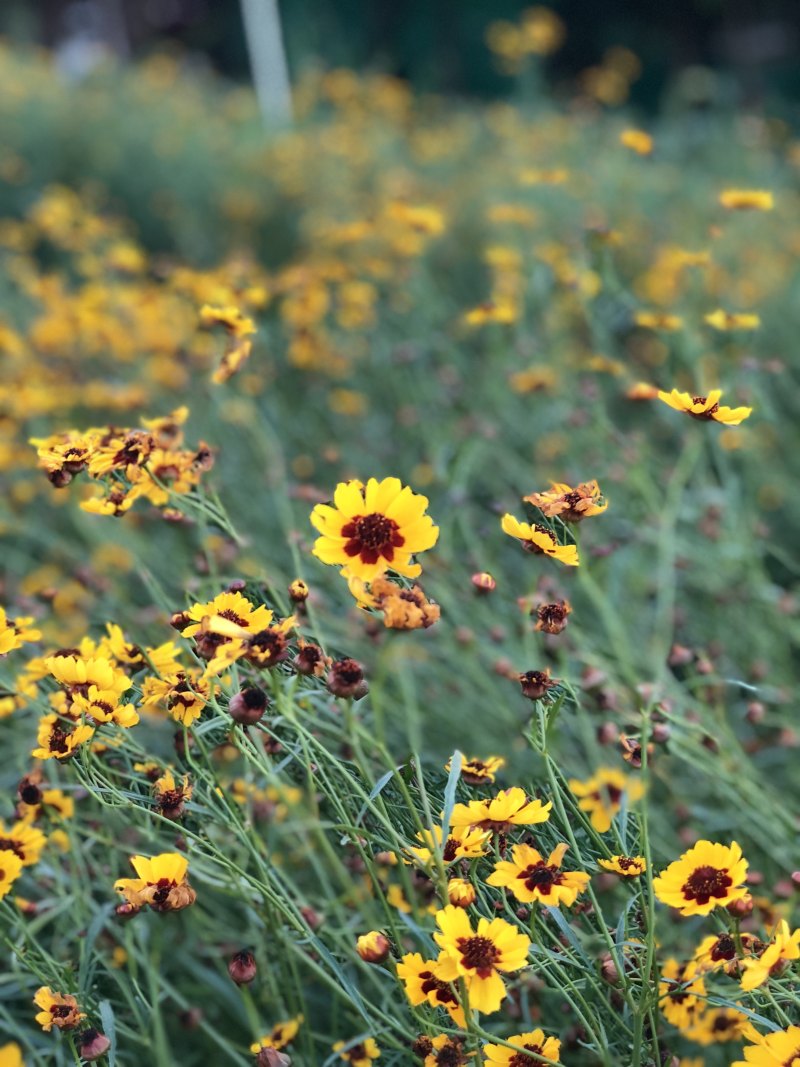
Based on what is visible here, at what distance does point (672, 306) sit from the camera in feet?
10.6

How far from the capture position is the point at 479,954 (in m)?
0.92

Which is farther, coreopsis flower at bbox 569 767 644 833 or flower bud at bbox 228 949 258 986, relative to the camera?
coreopsis flower at bbox 569 767 644 833

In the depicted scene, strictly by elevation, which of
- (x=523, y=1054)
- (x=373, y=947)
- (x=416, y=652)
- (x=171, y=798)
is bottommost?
(x=416, y=652)

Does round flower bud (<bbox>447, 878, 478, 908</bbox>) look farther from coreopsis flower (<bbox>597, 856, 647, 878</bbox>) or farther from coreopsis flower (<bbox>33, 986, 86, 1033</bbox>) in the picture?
coreopsis flower (<bbox>33, 986, 86, 1033</bbox>)

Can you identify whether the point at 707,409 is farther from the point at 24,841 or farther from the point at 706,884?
the point at 24,841

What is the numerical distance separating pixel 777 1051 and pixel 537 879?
0.77 ft

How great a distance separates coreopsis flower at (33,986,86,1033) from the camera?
39.8 inches

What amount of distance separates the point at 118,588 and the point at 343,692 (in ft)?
5.04

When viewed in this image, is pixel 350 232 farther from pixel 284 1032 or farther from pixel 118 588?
pixel 284 1032

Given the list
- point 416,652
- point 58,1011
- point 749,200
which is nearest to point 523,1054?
point 58,1011

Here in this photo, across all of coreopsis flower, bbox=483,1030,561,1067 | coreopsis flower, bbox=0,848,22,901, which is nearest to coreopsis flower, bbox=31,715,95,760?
coreopsis flower, bbox=0,848,22,901

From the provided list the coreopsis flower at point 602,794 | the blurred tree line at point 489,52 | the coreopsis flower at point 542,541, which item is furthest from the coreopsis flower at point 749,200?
the blurred tree line at point 489,52

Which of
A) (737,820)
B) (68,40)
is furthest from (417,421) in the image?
(68,40)

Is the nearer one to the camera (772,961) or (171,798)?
(772,961)
